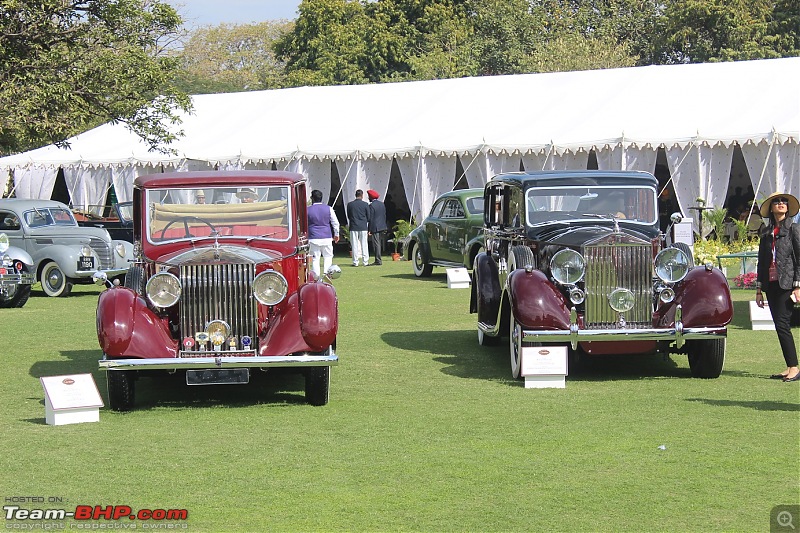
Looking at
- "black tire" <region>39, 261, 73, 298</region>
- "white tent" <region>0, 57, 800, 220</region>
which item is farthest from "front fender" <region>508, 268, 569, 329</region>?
"white tent" <region>0, 57, 800, 220</region>

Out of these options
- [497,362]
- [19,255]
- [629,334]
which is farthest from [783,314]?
[19,255]

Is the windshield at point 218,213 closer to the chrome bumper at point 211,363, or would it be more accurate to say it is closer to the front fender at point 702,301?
the chrome bumper at point 211,363

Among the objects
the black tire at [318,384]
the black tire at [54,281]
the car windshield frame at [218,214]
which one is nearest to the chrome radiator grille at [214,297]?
the black tire at [318,384]

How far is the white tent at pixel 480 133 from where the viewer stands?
81.5 feet

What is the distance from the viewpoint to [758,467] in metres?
6.95

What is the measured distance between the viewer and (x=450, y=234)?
22.1 meters

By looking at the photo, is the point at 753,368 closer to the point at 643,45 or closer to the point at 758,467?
the point at 758,467

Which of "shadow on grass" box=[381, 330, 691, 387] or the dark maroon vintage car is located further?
"shadow on grass" box=[381, 330, 691, 387]

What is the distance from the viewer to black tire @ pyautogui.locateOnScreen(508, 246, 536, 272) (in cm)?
1095

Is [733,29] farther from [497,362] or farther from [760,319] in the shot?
[497,362]

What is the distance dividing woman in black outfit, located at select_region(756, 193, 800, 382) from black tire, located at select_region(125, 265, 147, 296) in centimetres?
562

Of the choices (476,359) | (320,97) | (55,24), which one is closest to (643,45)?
(320,97)

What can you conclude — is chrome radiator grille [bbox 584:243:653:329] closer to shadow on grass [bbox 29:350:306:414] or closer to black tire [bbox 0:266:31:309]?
shadow on grass [bbox 29:350:306:414]

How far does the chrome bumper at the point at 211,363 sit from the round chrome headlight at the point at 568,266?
8.74ft
